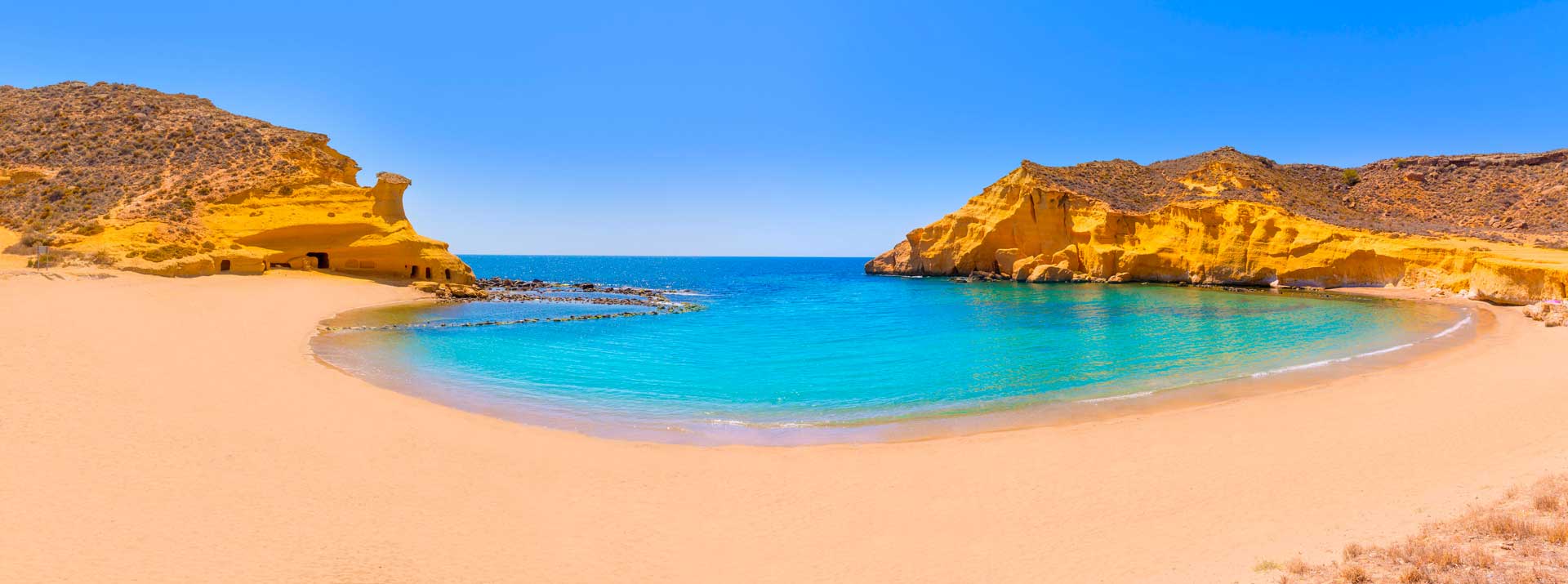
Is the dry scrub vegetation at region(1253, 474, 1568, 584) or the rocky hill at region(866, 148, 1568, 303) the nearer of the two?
the dry scrub vegetation at region(1253, 474, 1568, 584)

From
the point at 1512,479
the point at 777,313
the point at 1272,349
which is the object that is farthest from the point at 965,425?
the point at 777,313

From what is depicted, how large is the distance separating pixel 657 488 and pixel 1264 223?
59.7 m

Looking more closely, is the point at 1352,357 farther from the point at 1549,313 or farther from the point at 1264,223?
the point at 1264,223

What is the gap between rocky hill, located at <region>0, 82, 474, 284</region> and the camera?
1243 inches

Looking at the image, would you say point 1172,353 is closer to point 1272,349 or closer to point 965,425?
point 1272,349

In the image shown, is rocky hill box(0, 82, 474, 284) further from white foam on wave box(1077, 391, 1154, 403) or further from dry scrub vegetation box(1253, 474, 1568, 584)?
dry scrub vegetation box(1253, 474, 1568, 584)

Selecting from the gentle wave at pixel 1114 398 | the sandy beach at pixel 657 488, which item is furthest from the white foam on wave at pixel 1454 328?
the gentle wave at pixel 1114 398

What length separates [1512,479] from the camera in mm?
7617

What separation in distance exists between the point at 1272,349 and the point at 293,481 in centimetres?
2638

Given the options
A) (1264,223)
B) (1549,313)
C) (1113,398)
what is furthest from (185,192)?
(1264,223)

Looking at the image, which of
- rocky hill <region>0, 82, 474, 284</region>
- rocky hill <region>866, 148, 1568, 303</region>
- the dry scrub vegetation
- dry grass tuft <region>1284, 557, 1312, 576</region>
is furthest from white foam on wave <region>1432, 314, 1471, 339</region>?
rocky hill <region>0, 82, 474, 284</region>

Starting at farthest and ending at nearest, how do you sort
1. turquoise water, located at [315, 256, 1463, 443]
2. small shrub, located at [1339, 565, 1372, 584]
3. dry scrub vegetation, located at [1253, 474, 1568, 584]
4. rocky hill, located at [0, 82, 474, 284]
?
1. rocky hill, located at [0, 82, 474, 284]
2. turquoise water, located at [315, 256, 1463, 443]
3. small shrub, located at [1339, 565, 1372, 584]
4. dry scrub vegetation, located at [1253, 474, 1568, 584]

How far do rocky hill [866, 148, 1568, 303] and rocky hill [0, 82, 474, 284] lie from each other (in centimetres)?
5169

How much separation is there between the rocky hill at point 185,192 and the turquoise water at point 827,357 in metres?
9.38
